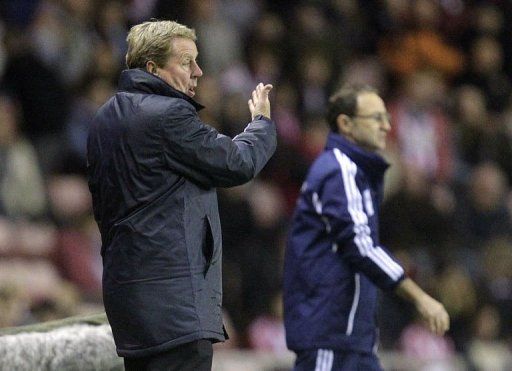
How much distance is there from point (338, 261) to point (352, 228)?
8.0 inches

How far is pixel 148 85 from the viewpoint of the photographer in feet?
15.7

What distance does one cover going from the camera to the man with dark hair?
602cm

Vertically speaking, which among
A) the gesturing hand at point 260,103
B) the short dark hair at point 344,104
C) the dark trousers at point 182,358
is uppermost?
the gesturing hand at point 260,103

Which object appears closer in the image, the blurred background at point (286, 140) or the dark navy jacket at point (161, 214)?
the dark navy jacket at point (161, 214)

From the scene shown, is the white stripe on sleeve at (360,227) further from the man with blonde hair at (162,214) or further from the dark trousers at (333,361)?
the man with blonde hair at (162,214)

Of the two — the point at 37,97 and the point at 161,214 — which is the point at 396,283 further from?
the point at 37,97

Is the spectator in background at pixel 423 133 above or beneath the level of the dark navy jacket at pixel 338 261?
beneath

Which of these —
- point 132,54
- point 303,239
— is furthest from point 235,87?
point 132,54

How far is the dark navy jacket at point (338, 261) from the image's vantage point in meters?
6.03

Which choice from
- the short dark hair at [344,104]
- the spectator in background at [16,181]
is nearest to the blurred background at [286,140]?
the spectator in background at [16,181]

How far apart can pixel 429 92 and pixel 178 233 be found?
7.91m

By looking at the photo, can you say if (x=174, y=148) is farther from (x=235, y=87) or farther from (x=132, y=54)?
(x=235, y=87)

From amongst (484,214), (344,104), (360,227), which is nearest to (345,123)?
(344,104)

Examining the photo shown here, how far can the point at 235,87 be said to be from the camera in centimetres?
1098
